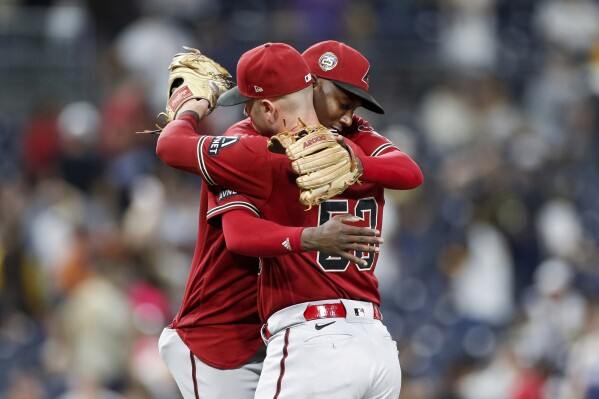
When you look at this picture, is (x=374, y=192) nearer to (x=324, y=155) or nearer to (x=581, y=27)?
(x=324, y=155)

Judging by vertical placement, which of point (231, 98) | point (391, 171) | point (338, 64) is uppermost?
point (338, 64)

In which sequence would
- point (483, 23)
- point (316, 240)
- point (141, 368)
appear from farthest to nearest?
point (483, 23), point (141, 368), point (316, 240)

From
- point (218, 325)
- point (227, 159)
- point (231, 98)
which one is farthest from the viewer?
point (218, 325)

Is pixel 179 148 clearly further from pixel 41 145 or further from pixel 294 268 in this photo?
pixel 41 145

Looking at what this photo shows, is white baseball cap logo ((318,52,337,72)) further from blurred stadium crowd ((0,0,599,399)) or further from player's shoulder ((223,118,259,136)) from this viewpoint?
blurred stadium crowd ((0,0,599,399))

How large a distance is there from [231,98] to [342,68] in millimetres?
366

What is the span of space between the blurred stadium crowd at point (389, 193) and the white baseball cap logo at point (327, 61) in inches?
158

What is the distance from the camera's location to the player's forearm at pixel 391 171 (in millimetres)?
3752

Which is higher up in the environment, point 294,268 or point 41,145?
point 294,268

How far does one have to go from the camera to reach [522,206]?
976cm

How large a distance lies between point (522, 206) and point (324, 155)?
6452 mm

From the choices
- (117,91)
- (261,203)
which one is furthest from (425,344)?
(261,203)

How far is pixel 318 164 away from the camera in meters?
3.52

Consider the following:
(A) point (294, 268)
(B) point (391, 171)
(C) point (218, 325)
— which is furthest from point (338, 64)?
(C) point (218, 325)
